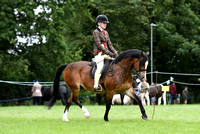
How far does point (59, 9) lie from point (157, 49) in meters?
18.5

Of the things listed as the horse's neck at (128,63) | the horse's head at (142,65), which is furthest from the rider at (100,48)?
the horse's head at (142,65)

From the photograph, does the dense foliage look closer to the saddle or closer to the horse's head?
the saddle

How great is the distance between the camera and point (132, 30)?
43500mm

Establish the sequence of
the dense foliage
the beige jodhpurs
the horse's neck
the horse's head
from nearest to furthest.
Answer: the horse's head, the horse's neck, the beige jodhpurs, the dense foliage

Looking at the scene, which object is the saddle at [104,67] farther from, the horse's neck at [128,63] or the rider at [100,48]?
the horse's neck at [128,63]

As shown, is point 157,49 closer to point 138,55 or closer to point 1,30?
point 1,30

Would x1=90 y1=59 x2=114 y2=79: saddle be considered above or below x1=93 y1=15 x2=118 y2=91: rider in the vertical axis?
below

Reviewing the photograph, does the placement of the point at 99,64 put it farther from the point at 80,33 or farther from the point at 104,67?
the point at 80,33

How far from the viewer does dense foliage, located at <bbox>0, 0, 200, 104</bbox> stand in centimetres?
2945

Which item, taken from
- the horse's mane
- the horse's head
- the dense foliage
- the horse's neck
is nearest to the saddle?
the horse's mane

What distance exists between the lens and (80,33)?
42406mm

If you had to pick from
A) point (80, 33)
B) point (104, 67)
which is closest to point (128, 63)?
point (104, 67)

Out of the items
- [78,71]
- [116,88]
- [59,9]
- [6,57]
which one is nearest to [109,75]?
[116,88]

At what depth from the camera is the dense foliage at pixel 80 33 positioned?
29453 millimetres
